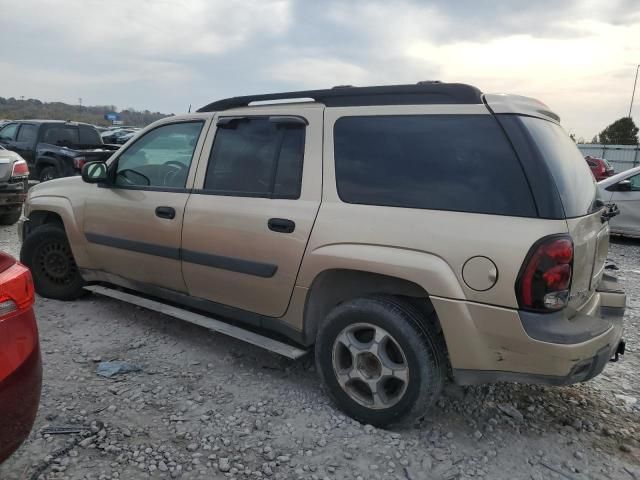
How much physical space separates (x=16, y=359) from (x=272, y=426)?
139 centimetres

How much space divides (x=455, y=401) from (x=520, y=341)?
95 centimetres

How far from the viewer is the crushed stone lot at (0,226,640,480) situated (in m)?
2.49

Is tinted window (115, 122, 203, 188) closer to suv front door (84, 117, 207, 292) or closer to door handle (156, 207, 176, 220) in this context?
suv front door (84, 117, 207, 292)

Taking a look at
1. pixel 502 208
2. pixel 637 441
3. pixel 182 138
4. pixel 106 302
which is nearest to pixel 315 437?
pixel 502 208

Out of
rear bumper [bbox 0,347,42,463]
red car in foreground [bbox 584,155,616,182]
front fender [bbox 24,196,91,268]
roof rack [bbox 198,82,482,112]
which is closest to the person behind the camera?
rear bumper [bbox 0,347,42,463]

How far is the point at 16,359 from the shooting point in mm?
1965

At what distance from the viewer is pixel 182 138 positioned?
3.80m

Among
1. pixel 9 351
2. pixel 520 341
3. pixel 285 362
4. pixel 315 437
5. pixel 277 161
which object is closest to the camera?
pixel 9 351

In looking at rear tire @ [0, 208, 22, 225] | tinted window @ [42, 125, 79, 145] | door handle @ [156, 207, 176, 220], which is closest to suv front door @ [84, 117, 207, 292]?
door handle @ [156, 207, 176, 220]

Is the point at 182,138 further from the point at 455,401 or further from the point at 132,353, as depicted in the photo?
the point at 455,401

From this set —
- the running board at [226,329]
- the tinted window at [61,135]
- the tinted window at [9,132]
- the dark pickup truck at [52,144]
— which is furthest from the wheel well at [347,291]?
the tinted window at [9,132]

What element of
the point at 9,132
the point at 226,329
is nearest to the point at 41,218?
the point at 226,329

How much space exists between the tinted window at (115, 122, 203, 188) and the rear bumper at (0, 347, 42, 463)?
1.86m

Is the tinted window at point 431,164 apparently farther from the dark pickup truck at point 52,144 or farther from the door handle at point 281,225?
the dark pickup truck at point 52,144
